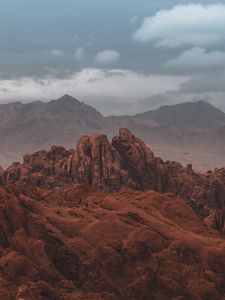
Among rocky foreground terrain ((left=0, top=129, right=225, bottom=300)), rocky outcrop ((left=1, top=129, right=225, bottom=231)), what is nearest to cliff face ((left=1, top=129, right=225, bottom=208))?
rocky outcrop ((left=1, top=129, right=225, bottom=231))

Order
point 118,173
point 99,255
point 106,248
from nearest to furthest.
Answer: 1. point 99,255
2. point 106,248
3. point 118,173

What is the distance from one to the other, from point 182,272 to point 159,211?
41.4 ft

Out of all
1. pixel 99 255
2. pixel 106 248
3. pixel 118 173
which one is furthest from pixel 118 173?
pixel 99 255

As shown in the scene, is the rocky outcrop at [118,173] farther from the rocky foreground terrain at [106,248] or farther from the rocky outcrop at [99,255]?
the rocky outcrop at [99,255]

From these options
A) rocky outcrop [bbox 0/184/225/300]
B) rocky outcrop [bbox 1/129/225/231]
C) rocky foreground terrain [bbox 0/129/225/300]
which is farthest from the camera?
rocky outcrop [bbox 1/129/225/231]

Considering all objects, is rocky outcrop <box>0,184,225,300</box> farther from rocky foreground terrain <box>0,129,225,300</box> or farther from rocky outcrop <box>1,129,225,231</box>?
rocky outcrop <box>1,129,225,231</box>

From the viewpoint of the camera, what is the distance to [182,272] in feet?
122

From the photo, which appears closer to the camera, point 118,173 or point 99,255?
point 99,255

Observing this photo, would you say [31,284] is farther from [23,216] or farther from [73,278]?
[23,216]

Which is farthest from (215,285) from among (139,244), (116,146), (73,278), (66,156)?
(66,156)

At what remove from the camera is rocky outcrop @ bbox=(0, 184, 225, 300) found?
115 ft

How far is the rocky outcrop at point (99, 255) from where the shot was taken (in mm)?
35125

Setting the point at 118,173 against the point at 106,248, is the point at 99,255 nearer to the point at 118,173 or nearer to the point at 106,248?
the point at 106,248

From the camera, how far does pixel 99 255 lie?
123 ft
